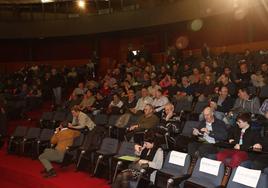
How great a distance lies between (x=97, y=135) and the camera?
22.3 ft

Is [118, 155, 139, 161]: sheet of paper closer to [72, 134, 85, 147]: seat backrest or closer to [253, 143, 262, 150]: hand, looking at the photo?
[72, 134, 85, 147]: seat backrest

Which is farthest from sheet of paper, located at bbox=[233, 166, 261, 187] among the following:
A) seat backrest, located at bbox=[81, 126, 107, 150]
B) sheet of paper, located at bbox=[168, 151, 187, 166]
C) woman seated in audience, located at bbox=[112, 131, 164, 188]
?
seat backrest, located at bbox=[81, 126, 107, 150]

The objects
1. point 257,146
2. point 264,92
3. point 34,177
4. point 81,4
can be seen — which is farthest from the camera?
point 81,4

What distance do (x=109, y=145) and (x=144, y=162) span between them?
4.40ft

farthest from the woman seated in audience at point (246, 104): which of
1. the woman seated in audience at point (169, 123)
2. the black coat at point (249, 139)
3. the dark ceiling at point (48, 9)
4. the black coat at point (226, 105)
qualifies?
the dark ceiling at point (48, 9)

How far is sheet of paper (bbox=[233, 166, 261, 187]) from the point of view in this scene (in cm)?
392

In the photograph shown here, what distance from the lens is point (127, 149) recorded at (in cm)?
598

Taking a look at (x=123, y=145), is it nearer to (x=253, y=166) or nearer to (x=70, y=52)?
(x=253, y=166)

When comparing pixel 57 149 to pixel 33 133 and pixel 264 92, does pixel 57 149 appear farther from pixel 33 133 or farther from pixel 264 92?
pixel 264 92

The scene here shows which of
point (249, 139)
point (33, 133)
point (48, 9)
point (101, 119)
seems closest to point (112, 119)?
point (101, 119)

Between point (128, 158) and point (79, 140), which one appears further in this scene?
point (79, 140)

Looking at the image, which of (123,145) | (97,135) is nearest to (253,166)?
(123,145)

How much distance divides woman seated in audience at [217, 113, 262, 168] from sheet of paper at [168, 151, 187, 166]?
0.47 m

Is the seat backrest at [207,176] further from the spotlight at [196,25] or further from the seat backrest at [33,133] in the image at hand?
the spotlight at [196,25]
